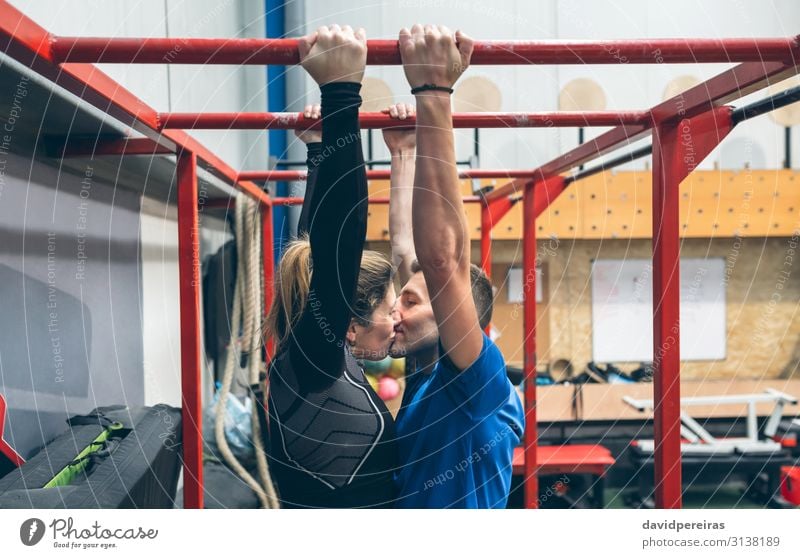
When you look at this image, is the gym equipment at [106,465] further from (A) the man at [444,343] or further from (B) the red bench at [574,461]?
(B) the red bench at [574,461]

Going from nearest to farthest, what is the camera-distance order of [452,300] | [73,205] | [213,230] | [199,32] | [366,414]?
1. [452,300]
2. [366,414]
3. [73,205]
4. [199,32]
5. [213,230]

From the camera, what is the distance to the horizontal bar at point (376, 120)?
0.71 metres

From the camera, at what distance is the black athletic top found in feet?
1.69

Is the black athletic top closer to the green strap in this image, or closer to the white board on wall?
the green strap

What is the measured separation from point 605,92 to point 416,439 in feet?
5.73

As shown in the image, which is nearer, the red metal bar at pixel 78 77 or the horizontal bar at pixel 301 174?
the red metal bar at pixel 78 77

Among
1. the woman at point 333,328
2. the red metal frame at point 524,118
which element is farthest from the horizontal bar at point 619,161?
the woman at point 333,328

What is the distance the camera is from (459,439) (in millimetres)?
598

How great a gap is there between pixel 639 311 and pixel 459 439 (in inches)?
67.1

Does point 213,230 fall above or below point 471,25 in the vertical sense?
below

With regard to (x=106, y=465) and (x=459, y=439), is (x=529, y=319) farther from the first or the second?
(x=106, y=465)

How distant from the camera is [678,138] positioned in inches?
25.8

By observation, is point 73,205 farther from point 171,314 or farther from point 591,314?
point 591,314
